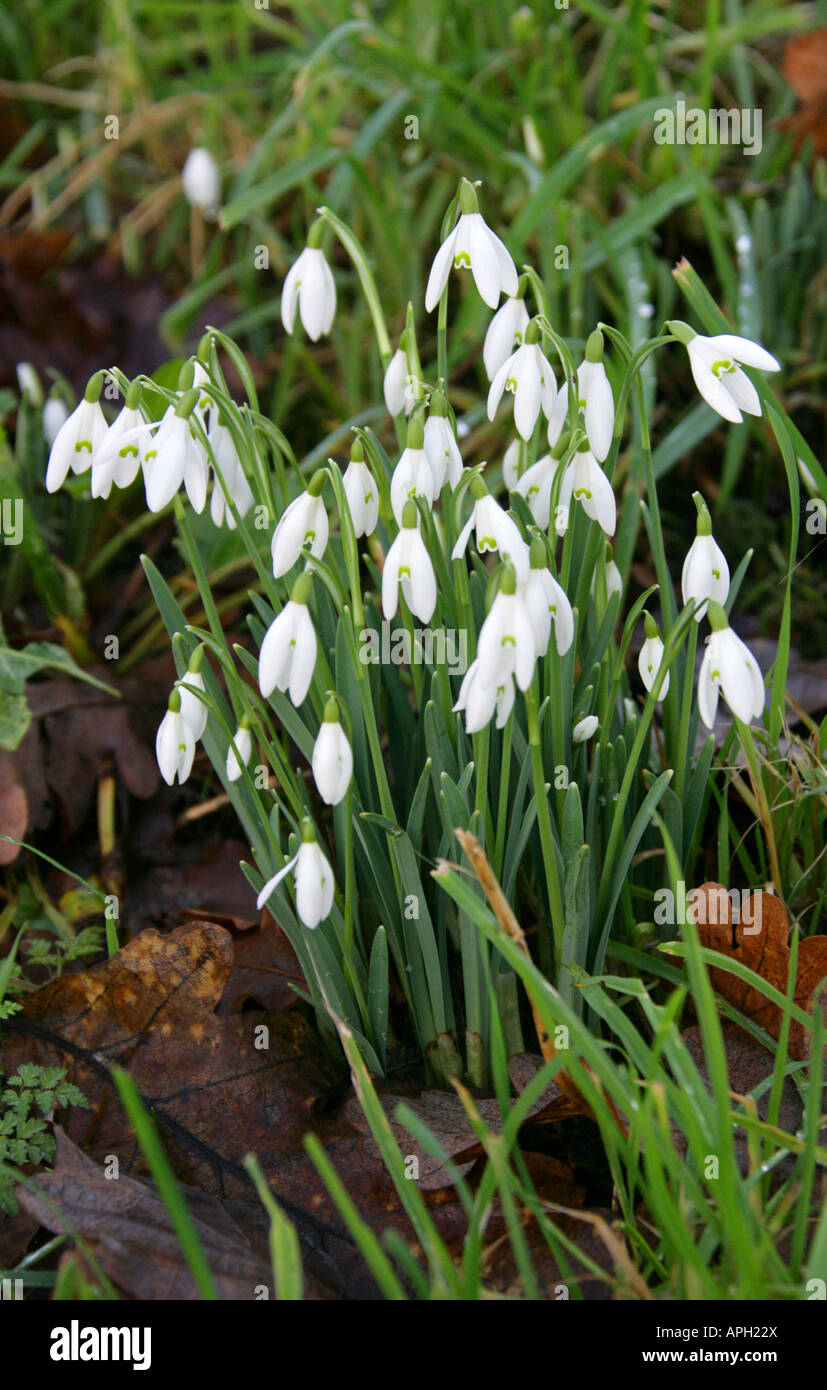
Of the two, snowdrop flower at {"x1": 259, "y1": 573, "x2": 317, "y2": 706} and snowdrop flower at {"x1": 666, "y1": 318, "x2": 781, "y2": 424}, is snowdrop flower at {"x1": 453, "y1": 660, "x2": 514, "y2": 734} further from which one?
snowdrop flower at {"x1": 666, "y1": 318, "x2": 781, "y2": 424}

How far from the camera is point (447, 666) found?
131 centimetres

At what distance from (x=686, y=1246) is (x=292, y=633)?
65cm

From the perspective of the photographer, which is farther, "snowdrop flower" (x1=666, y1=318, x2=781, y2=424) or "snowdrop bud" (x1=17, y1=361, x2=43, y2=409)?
"snowdrop bud" (x1=17, y1=361, x2=43, y2=409)

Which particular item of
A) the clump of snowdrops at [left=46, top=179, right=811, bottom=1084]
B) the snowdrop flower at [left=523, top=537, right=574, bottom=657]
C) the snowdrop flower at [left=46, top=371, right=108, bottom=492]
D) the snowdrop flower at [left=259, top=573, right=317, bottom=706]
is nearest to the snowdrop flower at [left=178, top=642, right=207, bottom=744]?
the clump of snowdrops at [left=46, top=179, right=811, bottom=1084]

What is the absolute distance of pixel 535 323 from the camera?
3.86ft

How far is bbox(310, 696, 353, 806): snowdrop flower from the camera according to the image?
110 cm

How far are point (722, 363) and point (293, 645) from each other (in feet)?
1.71

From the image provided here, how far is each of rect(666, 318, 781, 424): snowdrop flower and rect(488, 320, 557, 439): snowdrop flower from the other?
0.14m

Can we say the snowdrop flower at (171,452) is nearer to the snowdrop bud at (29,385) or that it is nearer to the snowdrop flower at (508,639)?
the snowdrop flower at (508,639)

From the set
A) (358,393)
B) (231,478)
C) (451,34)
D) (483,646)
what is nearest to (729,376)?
(483,646)

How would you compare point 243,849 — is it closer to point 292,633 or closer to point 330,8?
point 292,633

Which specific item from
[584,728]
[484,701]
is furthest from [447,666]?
[484,701]

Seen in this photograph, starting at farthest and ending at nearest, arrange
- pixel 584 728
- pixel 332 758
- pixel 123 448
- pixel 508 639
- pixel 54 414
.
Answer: pixel 54 414 → pixel 584 728 → pixel 123 448 → pixel 332 758 → pixel 508 639

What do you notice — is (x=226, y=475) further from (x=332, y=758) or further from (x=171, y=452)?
(x=332, y=758)
